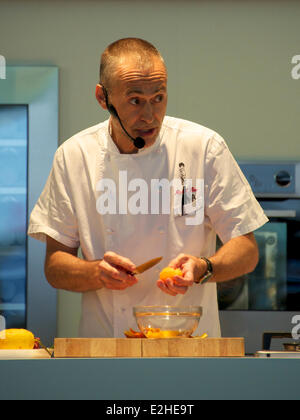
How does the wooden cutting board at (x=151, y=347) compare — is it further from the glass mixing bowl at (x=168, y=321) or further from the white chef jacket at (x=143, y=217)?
the white chef jacket at (x=143, y=217)

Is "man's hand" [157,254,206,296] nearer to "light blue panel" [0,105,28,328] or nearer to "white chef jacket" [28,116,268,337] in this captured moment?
"white chef jacket" [28,116,268,337]

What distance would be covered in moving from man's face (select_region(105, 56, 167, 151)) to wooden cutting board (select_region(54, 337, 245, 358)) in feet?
2.37

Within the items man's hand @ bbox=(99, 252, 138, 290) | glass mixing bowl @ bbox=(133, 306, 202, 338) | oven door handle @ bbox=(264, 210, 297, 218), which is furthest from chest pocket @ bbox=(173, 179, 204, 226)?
oven door handle @ bbox=(264, 210, 297, 218)

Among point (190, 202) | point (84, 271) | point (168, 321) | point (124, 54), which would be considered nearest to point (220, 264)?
point (190, 202)

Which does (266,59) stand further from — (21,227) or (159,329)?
(159,329)

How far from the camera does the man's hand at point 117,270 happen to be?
1.62 m

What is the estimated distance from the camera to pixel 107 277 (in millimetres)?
1682

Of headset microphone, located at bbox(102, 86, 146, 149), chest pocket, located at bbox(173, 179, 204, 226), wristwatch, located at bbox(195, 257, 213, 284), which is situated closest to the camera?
wristwatch, located at bbox(195, 257, 213, 284)

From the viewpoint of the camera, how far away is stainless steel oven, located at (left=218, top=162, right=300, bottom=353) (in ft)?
9.00

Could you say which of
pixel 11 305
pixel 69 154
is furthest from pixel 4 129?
pixel 69 154

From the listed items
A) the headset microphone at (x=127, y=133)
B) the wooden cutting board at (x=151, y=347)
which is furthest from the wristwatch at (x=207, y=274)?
the wooden cutting board at (x=151, y=347)

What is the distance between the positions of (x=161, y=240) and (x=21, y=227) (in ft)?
3.37

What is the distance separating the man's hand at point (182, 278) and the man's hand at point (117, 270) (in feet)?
0.28

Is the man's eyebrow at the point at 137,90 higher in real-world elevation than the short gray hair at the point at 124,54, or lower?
lower
